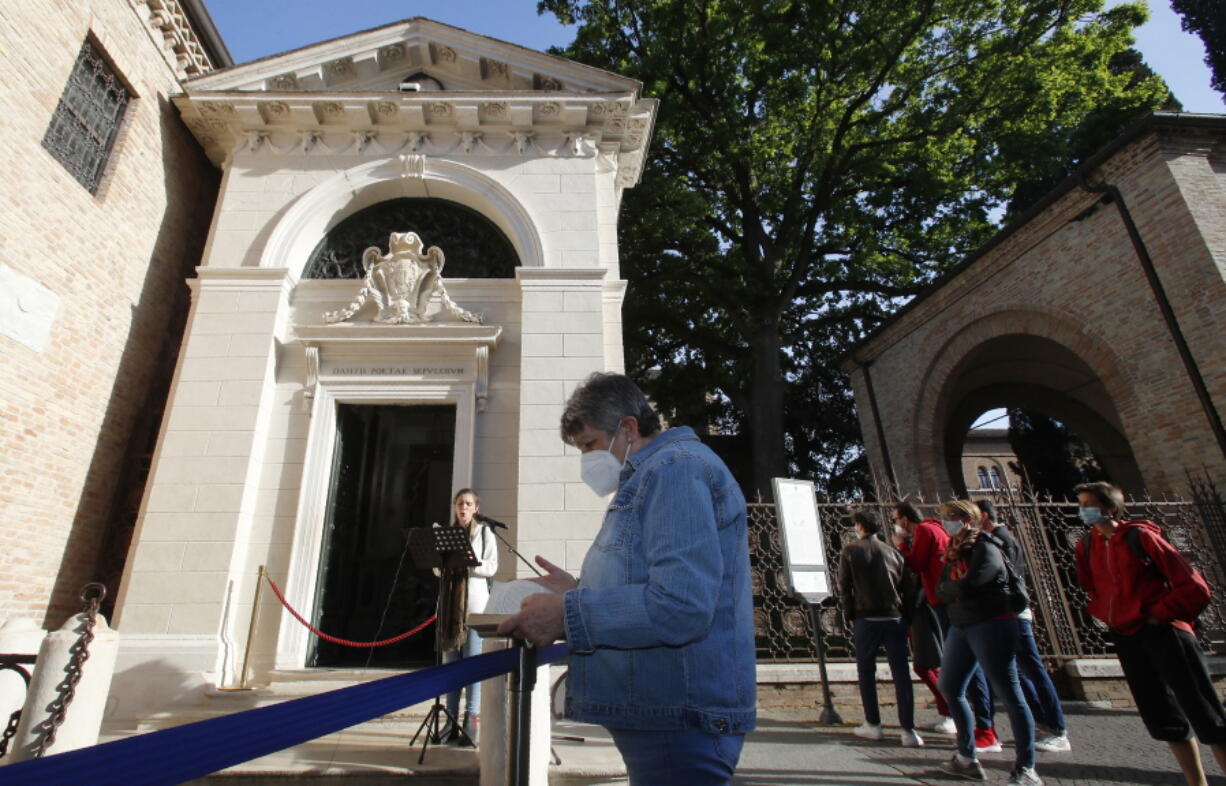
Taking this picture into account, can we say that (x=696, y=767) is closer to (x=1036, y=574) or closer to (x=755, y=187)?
(x=1036, y=574)

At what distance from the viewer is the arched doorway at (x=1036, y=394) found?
14.7 m

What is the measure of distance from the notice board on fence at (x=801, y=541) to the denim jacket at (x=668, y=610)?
5.24 meters

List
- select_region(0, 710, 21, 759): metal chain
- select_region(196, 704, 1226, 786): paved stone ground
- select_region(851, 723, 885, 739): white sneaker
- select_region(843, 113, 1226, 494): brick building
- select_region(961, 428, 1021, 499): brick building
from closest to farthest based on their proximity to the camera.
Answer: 1. select_region(0, 710, 21, 759): metal chain
2. select_region(196, 704, 1226, 786): paved stone ground
3. select_region(851, 723, 885, 739): white sneaker
4. select_region(843, 113, 1226, 494): brick building
5. select_region(961, 428, 1021, 499): brick building

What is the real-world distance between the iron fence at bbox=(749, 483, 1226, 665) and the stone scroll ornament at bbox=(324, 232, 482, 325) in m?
5.24

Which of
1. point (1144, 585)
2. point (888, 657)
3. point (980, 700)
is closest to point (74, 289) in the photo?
point (888, 657)

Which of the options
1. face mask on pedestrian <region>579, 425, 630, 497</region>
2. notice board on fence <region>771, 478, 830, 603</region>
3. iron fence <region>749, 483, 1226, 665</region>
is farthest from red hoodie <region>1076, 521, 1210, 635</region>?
iron fence <region>749, 483, 1226, 665</region>

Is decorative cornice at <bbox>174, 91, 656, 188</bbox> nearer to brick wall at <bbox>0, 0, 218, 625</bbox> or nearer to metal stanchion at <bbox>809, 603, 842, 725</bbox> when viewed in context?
brick wall at <bbox>0, 0, 218, 625</bbox>

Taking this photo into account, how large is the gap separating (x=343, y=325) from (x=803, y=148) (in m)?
13.7

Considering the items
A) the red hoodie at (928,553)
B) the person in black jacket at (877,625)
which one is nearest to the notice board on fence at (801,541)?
the person in black jacket at (877,625)

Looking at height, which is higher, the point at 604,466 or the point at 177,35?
the point at 177,35

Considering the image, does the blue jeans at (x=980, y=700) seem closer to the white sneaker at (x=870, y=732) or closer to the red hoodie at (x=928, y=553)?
the red hoodie at (x=928, y=553)

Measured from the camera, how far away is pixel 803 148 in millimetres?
16734

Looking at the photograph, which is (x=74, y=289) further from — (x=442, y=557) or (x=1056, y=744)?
(x=1056, y=744)

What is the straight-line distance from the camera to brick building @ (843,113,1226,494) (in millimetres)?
9633
